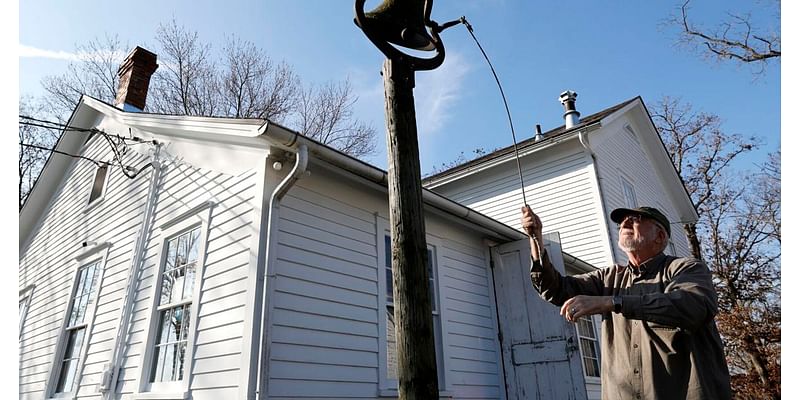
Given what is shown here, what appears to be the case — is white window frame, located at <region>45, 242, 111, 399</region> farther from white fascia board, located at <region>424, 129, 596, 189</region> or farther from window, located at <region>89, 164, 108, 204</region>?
white fascia board, located at <region>424, 129, 596, 189</region>

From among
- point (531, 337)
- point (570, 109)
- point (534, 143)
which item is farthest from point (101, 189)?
point (570, 109)

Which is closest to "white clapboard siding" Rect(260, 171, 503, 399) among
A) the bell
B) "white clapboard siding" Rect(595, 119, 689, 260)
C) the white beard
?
the bell

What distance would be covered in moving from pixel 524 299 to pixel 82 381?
227 inches

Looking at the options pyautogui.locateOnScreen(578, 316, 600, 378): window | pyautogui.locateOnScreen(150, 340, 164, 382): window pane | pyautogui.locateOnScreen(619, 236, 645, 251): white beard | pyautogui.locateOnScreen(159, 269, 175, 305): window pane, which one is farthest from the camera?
pyautogui.locateOnScreen(578, 316, 600, 378): window

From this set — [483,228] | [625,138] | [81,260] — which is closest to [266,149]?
[483,228]

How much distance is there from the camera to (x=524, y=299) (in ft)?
20.6

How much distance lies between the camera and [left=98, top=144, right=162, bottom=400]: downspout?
5.34 metres

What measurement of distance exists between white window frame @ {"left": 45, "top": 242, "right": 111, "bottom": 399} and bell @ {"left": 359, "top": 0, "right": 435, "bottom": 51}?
20.4ft

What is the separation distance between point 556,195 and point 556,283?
765cm

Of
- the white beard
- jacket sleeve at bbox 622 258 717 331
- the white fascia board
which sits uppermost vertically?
the white fascia board

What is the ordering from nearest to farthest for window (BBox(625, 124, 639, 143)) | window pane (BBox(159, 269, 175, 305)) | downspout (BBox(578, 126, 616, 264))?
window pane (BBox(159, 269, 175, 305)) < downspout (BBox(578, 126, 616, 264)) < window (BBox(625, 124, 639, 143))

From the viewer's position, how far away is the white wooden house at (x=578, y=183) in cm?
904

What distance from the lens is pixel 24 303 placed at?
29.5ft
